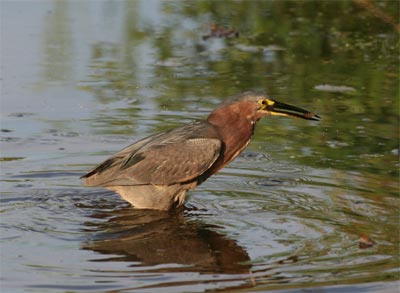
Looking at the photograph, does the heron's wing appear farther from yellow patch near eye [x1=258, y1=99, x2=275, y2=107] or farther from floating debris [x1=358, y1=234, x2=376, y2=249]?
floating debris [x1=358, y1=234, x2=376, y2=249]

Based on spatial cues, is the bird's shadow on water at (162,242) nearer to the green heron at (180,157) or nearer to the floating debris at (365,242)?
the green heron at (180,157)

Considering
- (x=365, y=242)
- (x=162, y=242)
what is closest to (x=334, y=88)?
(x=365, y=242)

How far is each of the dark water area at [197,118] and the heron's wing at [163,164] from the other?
0.27 metres

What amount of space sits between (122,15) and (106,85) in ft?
12.9

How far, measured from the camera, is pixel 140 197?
798 cm

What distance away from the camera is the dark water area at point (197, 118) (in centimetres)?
645

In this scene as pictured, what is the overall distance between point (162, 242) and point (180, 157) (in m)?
0.95

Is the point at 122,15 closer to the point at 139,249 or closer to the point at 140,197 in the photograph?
the point at 140,197

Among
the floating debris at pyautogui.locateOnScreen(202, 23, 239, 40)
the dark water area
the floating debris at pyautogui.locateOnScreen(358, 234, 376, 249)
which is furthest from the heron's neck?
the floating debris at pyautogui.locateOnScreen(202, 23, 239, 40)

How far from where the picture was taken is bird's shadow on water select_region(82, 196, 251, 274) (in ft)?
21.5

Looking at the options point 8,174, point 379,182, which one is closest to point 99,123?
point 8,174

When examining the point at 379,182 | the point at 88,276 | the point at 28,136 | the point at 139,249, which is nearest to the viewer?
the point at 88,276

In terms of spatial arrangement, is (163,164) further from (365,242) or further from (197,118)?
(197,118)

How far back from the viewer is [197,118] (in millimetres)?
10086
